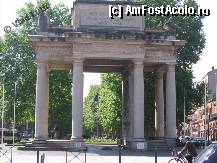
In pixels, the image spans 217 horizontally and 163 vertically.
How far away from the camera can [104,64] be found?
50.2 metres

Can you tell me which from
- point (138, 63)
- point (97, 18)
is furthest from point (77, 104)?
point (97, 18)

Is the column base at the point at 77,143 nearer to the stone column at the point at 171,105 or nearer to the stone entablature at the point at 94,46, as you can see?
the stone entablature at the point at 94,46

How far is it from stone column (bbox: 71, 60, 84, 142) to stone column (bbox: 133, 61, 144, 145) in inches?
206

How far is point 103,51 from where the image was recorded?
4450 cm

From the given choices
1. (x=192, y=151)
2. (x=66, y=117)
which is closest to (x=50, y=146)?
(x=192, y=151)

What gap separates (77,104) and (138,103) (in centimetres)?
592

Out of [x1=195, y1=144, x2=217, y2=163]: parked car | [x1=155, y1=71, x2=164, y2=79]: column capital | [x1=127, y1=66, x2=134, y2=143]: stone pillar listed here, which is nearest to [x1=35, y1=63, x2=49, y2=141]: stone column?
[x1=127, y1=66, x2=134, y2=143]: stone pillar

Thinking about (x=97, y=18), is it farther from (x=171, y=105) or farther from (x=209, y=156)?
(x=209, y=156)

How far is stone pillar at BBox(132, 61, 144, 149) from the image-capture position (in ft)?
144

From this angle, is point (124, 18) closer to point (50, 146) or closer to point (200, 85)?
point (50, 146)

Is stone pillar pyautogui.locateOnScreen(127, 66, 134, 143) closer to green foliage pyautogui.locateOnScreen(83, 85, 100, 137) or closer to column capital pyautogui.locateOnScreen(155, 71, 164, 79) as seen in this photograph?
column capital pyautogui.locateOnScreen(155, 71, 164, 79)

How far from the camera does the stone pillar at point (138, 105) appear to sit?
144 ft

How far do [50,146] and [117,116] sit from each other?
23.5m

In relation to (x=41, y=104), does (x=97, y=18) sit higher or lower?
higher
